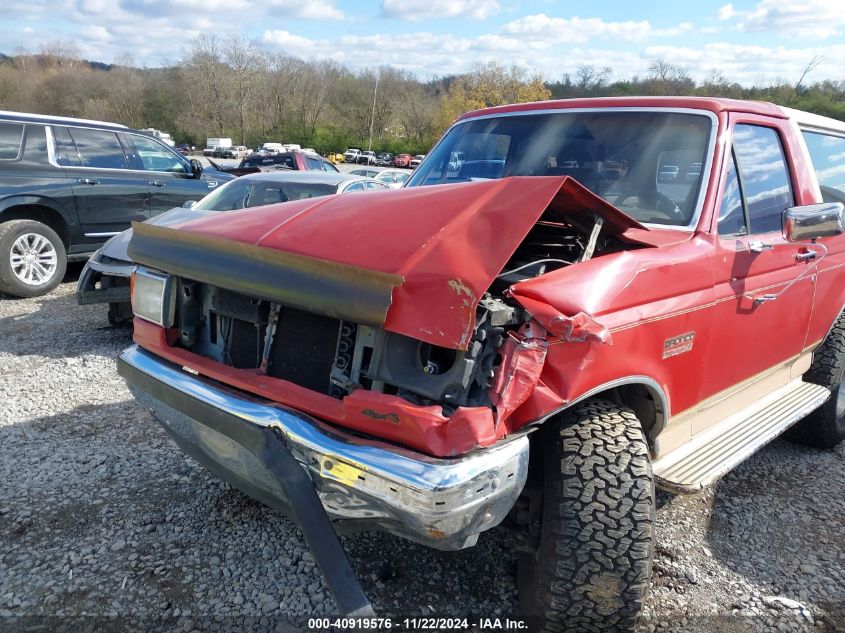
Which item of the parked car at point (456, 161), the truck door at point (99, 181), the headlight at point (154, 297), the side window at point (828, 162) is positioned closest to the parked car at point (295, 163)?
the truck door at point (99, 181)

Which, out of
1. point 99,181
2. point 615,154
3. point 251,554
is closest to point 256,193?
point 99,181

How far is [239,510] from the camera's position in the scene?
3182 millimetres

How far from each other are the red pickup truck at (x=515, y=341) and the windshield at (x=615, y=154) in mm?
12

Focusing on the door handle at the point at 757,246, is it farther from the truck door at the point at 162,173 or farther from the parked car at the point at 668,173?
the truck door at the point at 162,173

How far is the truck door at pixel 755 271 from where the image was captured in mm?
2799

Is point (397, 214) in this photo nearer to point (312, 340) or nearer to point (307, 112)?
point (312, 340)

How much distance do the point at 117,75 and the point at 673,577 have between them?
75465 millimetres

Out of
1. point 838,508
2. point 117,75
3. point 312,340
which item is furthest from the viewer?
point 117,75

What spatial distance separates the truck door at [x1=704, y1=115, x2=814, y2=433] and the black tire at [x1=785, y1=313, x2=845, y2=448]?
622 millimetres

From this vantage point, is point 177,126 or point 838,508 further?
point 177,126

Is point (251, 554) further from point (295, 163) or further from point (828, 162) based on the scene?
point (295, 163)

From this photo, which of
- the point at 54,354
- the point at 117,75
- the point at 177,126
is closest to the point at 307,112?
the point at 177,126

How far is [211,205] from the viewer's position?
6.54 m

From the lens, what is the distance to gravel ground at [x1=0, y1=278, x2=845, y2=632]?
251cm
